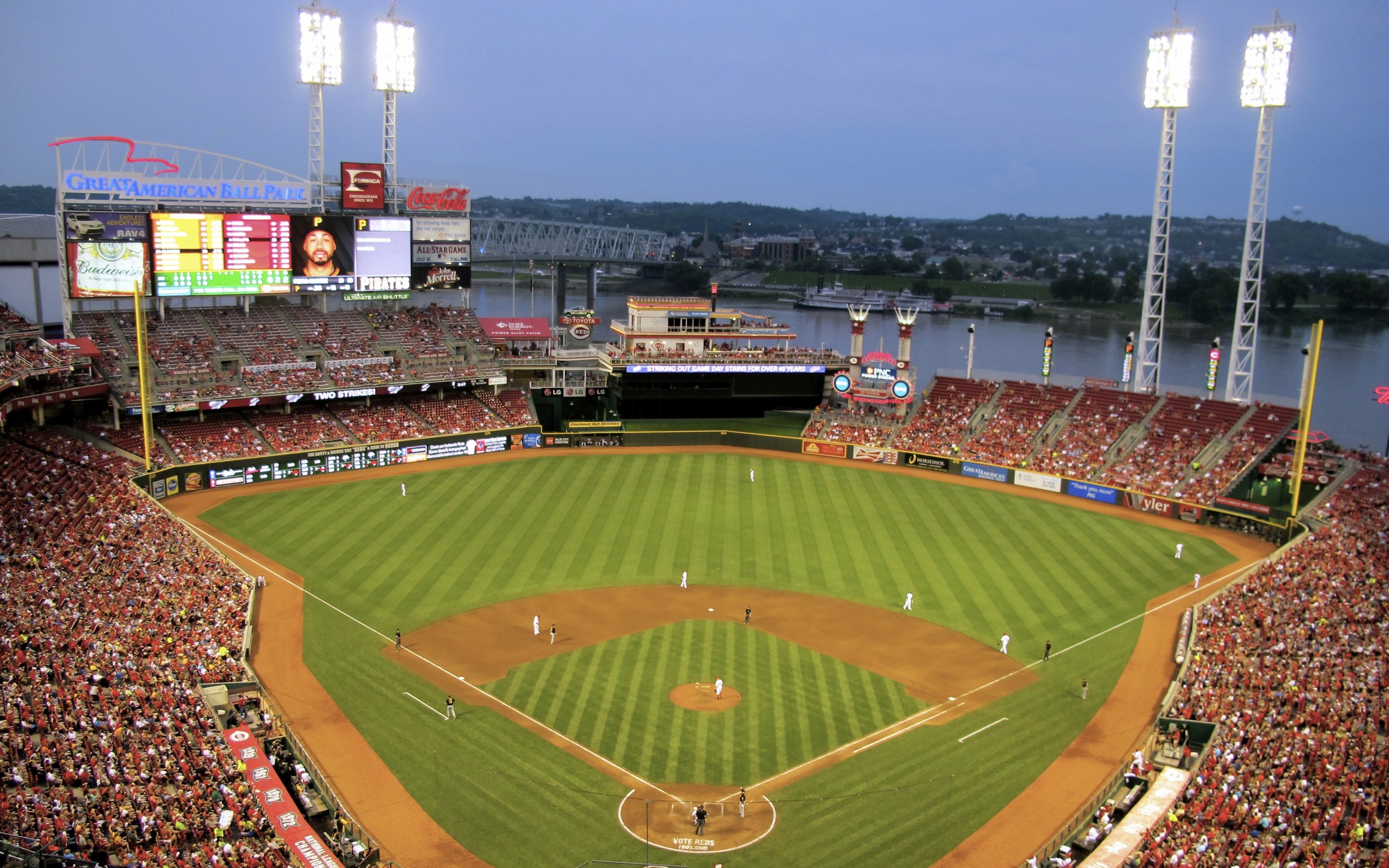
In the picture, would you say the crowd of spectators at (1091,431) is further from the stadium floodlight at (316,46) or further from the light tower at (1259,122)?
the stadium floodlight at (316,46)

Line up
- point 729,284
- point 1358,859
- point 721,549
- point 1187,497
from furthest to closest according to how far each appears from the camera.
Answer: point 729,284, point 1187,497, point 721,549, point 1358,859

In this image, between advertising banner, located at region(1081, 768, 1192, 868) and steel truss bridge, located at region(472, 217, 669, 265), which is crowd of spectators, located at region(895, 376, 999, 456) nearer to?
advertising banner, located at region(1081, 768, 1192, 868)

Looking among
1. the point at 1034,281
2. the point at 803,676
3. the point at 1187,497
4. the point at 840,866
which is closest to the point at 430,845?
the point at 840,866

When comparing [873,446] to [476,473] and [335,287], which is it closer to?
[476,473]

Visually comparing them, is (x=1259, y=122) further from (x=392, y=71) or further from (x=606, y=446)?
(x=392, y=71)

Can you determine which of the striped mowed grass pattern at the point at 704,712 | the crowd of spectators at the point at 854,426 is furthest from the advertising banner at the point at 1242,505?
the striped mowed grass pattern at the point at 704,712

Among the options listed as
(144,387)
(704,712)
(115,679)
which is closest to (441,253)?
(144,387)
